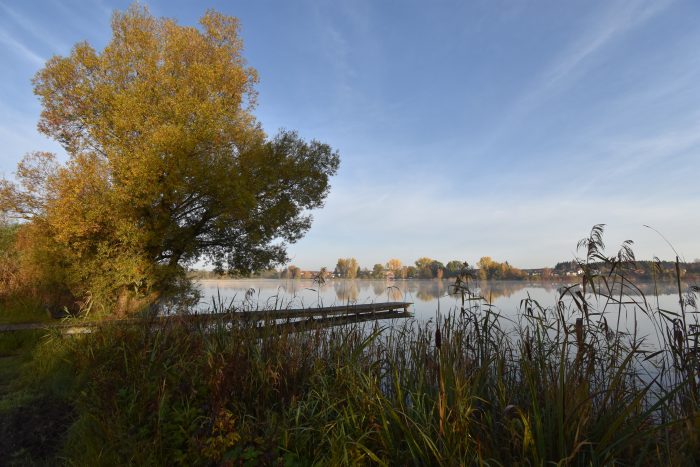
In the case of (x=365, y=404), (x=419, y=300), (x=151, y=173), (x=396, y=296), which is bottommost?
(x=419, y=300)

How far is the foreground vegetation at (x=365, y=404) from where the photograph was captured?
2.80 meters

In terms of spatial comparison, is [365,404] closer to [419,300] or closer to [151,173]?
[151,173]

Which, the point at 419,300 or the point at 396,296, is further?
the point at 419,300

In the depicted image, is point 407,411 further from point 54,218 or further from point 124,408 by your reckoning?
point 54,218

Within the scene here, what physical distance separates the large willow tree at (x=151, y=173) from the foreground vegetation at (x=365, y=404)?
7925 millimetres

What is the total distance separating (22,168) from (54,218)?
316 centimetres

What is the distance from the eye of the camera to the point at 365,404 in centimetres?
363

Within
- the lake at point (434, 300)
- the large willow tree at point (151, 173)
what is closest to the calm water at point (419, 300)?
the lake at point (434, 300)

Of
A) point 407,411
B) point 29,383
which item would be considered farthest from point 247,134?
point 407,411

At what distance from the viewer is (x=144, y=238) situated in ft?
44.2

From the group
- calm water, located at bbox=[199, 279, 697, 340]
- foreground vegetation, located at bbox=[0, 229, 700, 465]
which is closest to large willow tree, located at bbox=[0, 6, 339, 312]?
calm water, located at bbox=[199, 279, 697, 340]

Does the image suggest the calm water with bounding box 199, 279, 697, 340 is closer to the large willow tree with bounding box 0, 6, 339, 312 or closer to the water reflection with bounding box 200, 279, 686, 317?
the water reflection with bounding box 200, 279, 686, 317

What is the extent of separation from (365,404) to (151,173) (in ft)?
40.4

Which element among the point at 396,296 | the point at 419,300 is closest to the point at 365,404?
the point at 396,296
